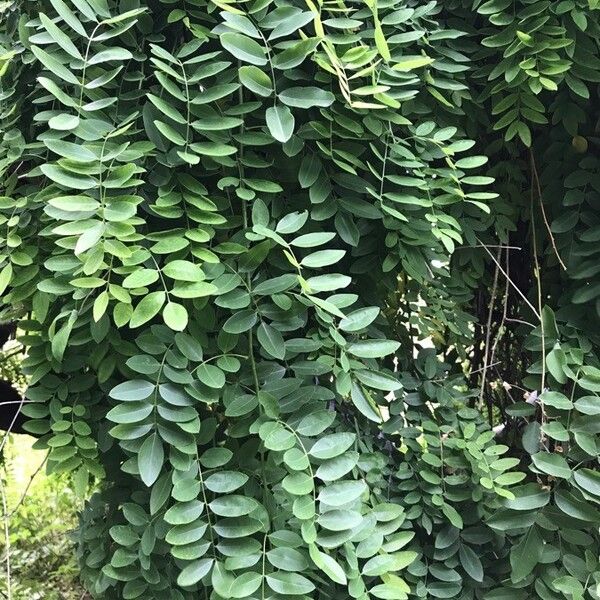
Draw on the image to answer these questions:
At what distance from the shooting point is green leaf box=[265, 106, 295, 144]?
2.22 ft

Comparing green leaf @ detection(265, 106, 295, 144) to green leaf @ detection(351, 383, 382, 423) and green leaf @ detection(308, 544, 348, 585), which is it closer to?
green leaf @ detection(351, 383, 382, 423)

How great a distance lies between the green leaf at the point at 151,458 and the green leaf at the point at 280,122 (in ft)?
1.19

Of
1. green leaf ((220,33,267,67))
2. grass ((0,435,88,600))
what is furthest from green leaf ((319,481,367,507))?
grass ((0,435,88,600))

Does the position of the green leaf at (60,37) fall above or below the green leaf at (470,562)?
above

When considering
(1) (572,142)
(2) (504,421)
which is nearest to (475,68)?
(1) (572,142)

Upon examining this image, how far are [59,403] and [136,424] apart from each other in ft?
0.58

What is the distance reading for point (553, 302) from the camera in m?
1.06

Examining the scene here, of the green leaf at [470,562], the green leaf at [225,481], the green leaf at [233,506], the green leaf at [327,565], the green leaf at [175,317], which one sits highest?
the green leaf at [175,317]

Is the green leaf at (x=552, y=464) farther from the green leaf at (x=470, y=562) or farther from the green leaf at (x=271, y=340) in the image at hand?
the green leaf at (x=271, y=340)

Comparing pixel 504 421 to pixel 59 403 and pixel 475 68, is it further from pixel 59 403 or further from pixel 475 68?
pixel 59 403

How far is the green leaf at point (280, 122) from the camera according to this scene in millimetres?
678

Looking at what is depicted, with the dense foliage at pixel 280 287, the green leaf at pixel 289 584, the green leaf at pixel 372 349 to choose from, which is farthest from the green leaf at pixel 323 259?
the green leaf at pixel 289 584

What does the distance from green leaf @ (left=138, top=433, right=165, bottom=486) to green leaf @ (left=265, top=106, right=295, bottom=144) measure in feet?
1.19

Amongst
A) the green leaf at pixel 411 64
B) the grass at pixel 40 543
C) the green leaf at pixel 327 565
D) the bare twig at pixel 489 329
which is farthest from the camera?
the grass at pixel 40 543
